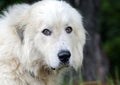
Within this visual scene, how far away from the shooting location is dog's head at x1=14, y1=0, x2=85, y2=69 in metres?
7.65

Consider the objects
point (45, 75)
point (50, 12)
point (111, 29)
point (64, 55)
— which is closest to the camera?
point (64, 55)

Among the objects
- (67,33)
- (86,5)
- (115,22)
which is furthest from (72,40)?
(115,22)

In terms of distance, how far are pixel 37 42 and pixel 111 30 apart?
9.73 metres

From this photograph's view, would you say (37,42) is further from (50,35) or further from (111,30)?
(111,30)

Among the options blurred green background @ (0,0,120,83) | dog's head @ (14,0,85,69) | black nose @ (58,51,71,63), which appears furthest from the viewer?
blurred green background @ (0,0,120,83)

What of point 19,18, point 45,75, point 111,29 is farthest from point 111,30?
point 19,18

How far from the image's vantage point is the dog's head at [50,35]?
7648 mm

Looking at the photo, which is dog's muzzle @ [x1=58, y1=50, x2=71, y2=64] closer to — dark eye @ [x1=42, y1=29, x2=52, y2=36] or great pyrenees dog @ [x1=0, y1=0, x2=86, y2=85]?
great pyrenees dog @ [x1=0, y1=0, x2=86, y2=85]

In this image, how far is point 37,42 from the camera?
25.7ft

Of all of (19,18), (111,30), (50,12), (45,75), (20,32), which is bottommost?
(111,30)

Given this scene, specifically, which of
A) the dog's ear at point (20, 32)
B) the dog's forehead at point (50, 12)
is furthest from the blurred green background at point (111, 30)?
the dog's ear at point (20, 32)

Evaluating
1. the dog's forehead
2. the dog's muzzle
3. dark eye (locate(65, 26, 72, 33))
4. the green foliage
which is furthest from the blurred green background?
the dog's muzzle

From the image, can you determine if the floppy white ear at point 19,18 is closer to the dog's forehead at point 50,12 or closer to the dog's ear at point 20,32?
the dog's ear at point 20,32

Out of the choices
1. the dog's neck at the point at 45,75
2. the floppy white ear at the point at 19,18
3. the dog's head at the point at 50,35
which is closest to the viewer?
the dog's head at the point at 50,35
